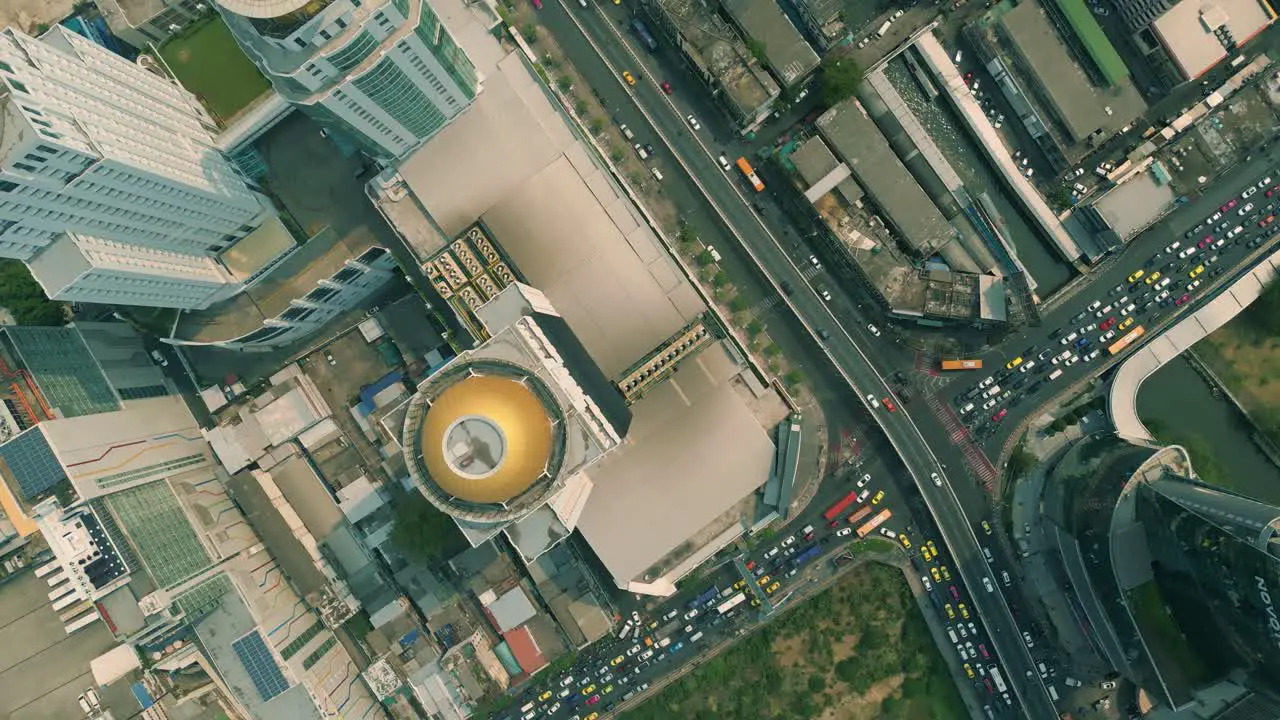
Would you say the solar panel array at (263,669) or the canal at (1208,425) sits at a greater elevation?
the solar panel array at (263,669)

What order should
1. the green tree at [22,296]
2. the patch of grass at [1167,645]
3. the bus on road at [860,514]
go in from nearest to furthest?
the patch of grass at [1167,645] → the green tree at [22,296] → the bus on road at [860,514]

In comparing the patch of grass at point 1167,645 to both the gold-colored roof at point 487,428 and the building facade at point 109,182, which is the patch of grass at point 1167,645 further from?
the building facade at point 109,182

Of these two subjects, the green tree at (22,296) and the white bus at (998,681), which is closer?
the green tree at (22,296)

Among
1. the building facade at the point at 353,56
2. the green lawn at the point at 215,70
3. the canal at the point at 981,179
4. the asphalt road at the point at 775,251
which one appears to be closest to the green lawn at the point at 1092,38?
the canal at the point at 981,179

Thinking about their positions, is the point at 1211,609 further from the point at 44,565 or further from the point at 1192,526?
the point at 44,565

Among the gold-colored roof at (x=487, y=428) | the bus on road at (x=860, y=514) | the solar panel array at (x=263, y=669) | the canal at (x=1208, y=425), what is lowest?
the canal at (x=1208, y=425)

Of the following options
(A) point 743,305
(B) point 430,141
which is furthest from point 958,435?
(B) point 430,141
